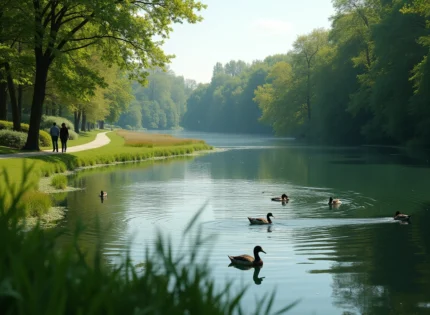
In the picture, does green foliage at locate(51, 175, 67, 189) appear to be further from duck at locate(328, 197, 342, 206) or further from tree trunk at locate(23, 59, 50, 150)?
duck at locate(328, 197, 342, 206)

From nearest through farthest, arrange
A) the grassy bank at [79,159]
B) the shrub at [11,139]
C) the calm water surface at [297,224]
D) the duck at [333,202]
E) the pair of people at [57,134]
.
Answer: the calm water surface at [297,224], the duck at [333,202], the grassy bank at [79,159], the shrub at [11,139], the pair of people at [57,134]

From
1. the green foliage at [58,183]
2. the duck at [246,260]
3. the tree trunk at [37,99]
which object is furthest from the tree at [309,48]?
the duck at [246,260]

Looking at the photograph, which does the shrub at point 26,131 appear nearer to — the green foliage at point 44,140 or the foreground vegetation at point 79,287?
the green foliage at point 44,140

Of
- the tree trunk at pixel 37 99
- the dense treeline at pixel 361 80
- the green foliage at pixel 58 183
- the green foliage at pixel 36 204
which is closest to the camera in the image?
the green foliage at pixel 36 204

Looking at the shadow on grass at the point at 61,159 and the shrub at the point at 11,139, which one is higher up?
the shrub at the point at 11,139

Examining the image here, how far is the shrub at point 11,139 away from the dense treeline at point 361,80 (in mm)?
24170

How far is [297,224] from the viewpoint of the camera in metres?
20.2

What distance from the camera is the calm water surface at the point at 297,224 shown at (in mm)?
11773

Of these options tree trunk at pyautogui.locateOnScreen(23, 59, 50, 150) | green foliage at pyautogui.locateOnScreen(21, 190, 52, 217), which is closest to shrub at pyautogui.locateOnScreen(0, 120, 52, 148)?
tree trunk at pyautogui.locateOnScreen(23, 59, 50, 150)

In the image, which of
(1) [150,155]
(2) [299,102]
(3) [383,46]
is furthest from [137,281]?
(2) [299,102]

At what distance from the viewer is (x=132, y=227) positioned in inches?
741

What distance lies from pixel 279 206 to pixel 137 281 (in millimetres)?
19982

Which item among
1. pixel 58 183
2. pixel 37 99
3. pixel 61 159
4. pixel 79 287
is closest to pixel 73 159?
pixel 61 159

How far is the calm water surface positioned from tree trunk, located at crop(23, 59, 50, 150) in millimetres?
4294
